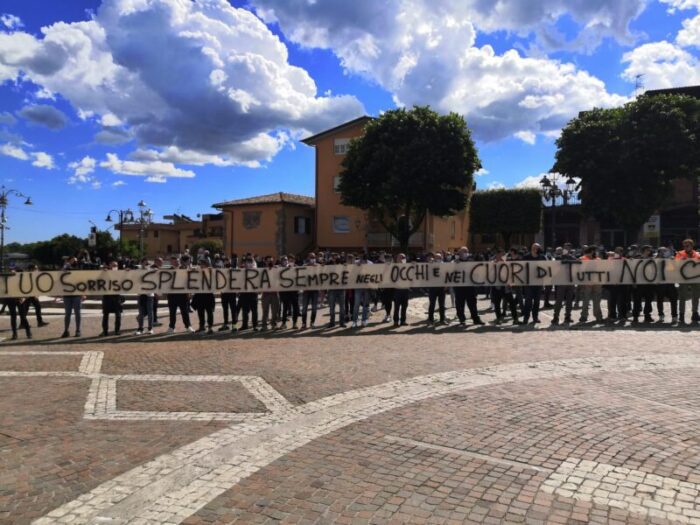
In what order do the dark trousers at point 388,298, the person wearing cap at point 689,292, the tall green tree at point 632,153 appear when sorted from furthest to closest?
1. the tall green tree at point 632,153
2. the dark trousers at point 388,298
3. the person wearing cap at point 689,292

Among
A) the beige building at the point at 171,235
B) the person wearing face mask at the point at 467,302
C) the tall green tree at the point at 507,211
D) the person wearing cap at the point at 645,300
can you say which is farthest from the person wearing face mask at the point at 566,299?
the beige building at the point at 171,235

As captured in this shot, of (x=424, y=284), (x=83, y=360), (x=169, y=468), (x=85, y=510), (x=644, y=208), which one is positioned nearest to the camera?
(x=85, y=510)

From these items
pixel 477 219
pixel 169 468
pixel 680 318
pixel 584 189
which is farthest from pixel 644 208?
pixel 169 468

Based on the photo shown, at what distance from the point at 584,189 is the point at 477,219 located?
1411cm

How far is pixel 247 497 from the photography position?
423 centimetres

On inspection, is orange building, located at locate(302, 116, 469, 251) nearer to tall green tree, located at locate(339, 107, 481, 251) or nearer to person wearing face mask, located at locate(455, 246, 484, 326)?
tall green tree, located at locate(339, 107, 481, 251)

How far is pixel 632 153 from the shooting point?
34.5 m

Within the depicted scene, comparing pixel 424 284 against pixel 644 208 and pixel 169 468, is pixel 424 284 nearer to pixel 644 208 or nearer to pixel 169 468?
pixel 169 468

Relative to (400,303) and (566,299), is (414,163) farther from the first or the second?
(400,303)

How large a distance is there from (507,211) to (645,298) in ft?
117

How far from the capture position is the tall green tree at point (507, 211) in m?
48.4

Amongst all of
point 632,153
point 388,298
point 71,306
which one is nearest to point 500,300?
point 388,298

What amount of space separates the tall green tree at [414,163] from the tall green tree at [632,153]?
7.36 m

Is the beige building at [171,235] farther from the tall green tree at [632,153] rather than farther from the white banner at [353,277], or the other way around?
the white banner at [353,277]
